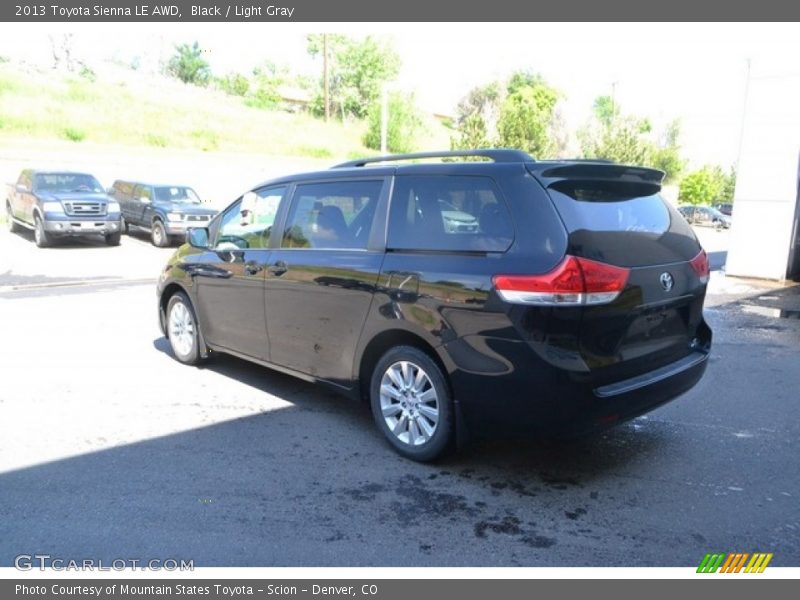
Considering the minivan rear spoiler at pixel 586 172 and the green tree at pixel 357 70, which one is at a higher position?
the green tree at pixel 357 70

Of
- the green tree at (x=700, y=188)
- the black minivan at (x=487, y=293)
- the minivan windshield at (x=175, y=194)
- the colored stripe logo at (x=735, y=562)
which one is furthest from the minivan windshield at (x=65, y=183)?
the green tree at (x=700, y=188)

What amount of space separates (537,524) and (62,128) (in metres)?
32.8

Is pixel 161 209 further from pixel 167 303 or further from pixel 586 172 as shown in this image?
pixel 586 172

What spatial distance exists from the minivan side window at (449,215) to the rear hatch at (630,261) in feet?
1.04

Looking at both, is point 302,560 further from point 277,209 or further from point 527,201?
point 277,209

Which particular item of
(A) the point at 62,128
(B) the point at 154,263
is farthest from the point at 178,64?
(B) the point at 154,263

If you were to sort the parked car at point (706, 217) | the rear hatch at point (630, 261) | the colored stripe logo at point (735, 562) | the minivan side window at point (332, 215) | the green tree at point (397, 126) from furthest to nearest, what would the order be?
1. the green tree at point (397, 126)
2. the parked car at point (706, 217)
3. the minivan side window at point (332, 215)
4. the rear hatch at point (630, 261)
5. the colored stripe logo at point (735, 562)

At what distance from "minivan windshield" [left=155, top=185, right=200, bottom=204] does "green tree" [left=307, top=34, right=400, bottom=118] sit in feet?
142

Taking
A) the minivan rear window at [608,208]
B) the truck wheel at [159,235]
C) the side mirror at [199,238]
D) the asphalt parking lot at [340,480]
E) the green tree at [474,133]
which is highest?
the green tree at [474,133]

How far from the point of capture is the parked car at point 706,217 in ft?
115

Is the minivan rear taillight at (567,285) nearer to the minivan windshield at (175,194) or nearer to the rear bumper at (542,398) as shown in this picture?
the rear bumper at (542,398)

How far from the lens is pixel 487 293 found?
11.5 feet

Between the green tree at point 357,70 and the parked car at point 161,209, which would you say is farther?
Result: the green tree at point 357,70

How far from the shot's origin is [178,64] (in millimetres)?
78438
